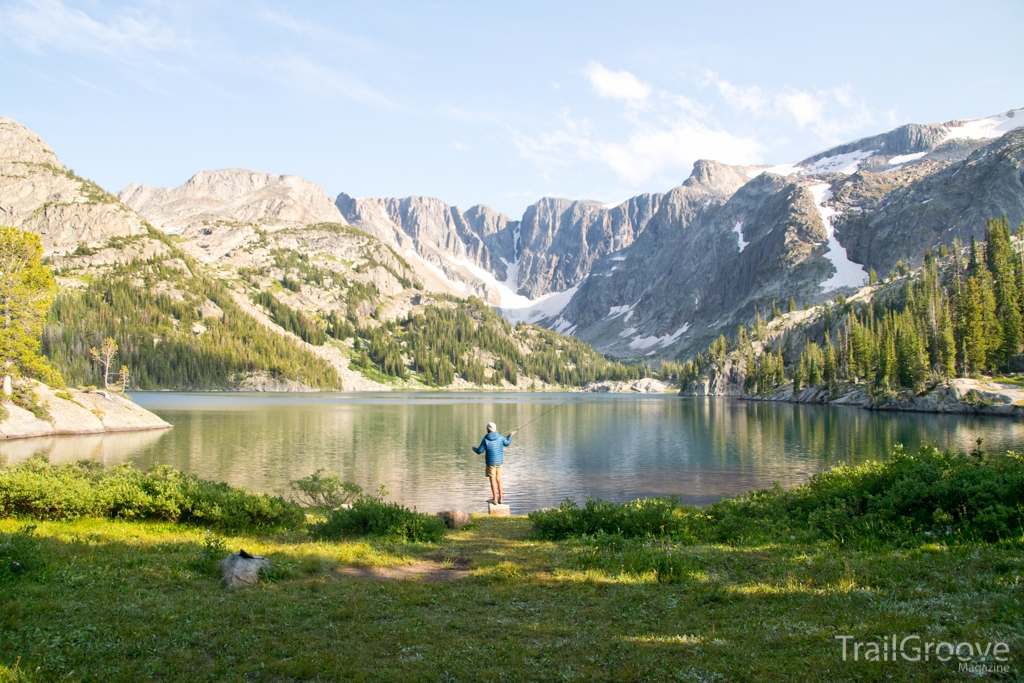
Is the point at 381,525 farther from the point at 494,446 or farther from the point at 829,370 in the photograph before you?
the point at 829,370

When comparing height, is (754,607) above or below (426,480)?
above

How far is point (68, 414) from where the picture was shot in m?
60.2

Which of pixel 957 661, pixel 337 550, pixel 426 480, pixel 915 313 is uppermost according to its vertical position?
pixel 915 313

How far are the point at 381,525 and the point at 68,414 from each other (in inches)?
2396

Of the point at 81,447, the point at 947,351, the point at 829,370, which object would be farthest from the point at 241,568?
the point at 829,370

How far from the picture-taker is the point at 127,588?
36.4 ft

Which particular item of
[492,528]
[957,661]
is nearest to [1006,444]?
[492,528]

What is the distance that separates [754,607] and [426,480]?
30.4 meters

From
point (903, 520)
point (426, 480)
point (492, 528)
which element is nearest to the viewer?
point (903, 520)

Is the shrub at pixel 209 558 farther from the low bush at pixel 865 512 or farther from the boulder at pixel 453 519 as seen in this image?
the low bush at pixel 865 512

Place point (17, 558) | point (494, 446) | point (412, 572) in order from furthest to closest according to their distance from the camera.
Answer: point (494, 446)
point (412, 572)
point (17, 558)

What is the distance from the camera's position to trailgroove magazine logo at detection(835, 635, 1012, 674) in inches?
263

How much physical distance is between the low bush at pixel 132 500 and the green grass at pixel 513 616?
13.3 ft

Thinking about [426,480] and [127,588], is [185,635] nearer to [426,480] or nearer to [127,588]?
[127,588]
